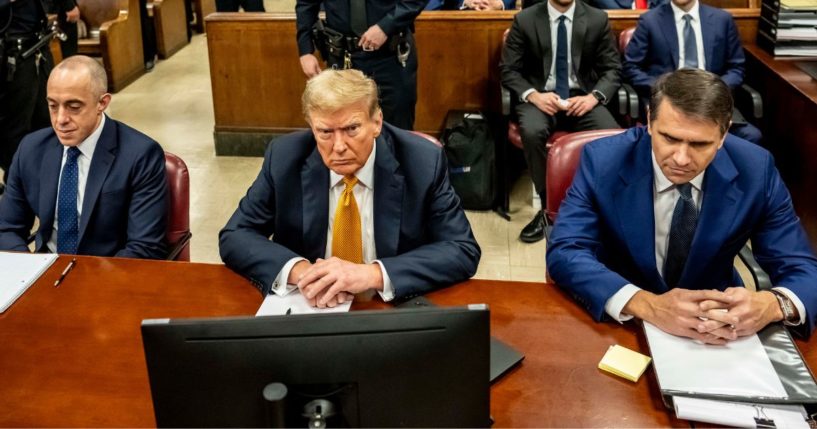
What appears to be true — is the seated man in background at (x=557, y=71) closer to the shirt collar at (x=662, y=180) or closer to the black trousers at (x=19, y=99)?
the shirt collar at (x=662, y=180)

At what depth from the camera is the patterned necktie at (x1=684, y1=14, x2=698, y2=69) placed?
13.5ft

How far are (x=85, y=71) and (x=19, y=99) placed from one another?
2038 mm

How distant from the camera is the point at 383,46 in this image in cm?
392

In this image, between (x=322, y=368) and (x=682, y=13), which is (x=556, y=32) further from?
(x=322, y=368)

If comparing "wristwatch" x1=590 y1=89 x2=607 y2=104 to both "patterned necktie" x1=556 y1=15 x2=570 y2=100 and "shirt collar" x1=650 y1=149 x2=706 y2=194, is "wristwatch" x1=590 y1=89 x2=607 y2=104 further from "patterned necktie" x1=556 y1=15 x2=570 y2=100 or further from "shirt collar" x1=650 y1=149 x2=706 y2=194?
"shirt collar" x1=650 y1=149 x2=706 y2=194

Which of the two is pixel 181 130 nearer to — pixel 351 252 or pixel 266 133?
pixel 266 133

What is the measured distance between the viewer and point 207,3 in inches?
341

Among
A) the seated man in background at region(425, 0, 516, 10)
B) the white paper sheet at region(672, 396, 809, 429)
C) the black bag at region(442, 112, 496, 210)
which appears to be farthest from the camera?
the seated man in background at region(425, 0, 516, 10)

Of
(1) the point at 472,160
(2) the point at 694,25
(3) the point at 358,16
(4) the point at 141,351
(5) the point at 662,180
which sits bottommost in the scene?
(1) the point at 472,160

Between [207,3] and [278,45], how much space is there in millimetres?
4285

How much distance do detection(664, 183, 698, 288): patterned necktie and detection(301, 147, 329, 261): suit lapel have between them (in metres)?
0.95

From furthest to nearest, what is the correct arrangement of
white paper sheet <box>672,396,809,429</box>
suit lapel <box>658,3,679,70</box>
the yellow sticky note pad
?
suit lapel <box>658,3,679,70</box>
the yellow sticky note pad
white paper sheet <box>672,396,809,429</box>

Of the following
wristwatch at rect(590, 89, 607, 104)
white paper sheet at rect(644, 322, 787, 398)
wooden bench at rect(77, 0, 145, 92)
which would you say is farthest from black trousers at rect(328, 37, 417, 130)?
wooden bench at rect(77, 0, 145, 92)

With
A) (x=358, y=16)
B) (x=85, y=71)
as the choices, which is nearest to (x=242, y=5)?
(x=358, y=16)
